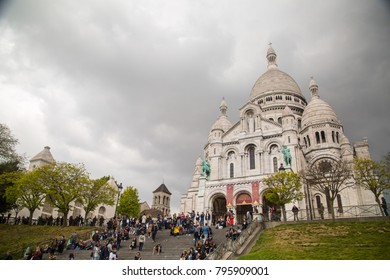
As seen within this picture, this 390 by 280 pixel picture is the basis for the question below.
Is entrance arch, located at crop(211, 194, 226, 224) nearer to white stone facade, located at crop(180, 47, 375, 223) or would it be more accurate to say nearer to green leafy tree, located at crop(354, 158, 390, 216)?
white stone facade, located at crop(180, 47, 375, 223)

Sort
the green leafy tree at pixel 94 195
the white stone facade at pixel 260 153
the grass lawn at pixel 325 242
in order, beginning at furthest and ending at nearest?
the white stone facade at pixel 260 153, the green leafy tree at pixel 94 195, the grass lawn at pixel 325 242

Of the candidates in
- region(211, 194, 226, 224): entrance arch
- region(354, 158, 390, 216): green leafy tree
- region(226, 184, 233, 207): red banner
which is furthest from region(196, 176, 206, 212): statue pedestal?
region(354, 158, 390, 216): green leafy tree

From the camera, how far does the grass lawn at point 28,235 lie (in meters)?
19.6

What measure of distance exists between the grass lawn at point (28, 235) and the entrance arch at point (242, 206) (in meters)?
15.6

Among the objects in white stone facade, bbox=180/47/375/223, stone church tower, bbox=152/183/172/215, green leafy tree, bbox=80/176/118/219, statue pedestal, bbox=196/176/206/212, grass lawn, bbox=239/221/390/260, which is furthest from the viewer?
stone church tower, bbox=152/183/172/215

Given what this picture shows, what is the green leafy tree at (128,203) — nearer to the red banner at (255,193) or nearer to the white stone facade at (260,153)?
the white stone facade at (260,153)

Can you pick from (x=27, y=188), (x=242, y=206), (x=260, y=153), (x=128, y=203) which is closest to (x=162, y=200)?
(x=128, y=203)

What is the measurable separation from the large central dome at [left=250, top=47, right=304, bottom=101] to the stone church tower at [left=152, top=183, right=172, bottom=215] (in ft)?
115

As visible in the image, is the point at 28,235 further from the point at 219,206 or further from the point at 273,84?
the point at 273,84

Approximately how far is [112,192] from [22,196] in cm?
885

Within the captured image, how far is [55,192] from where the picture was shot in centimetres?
2767

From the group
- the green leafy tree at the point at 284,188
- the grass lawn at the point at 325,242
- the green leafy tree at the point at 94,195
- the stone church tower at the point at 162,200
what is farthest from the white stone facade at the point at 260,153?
the stone church tower at the point at 162,200

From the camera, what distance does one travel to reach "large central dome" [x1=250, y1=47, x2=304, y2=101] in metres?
52.9
